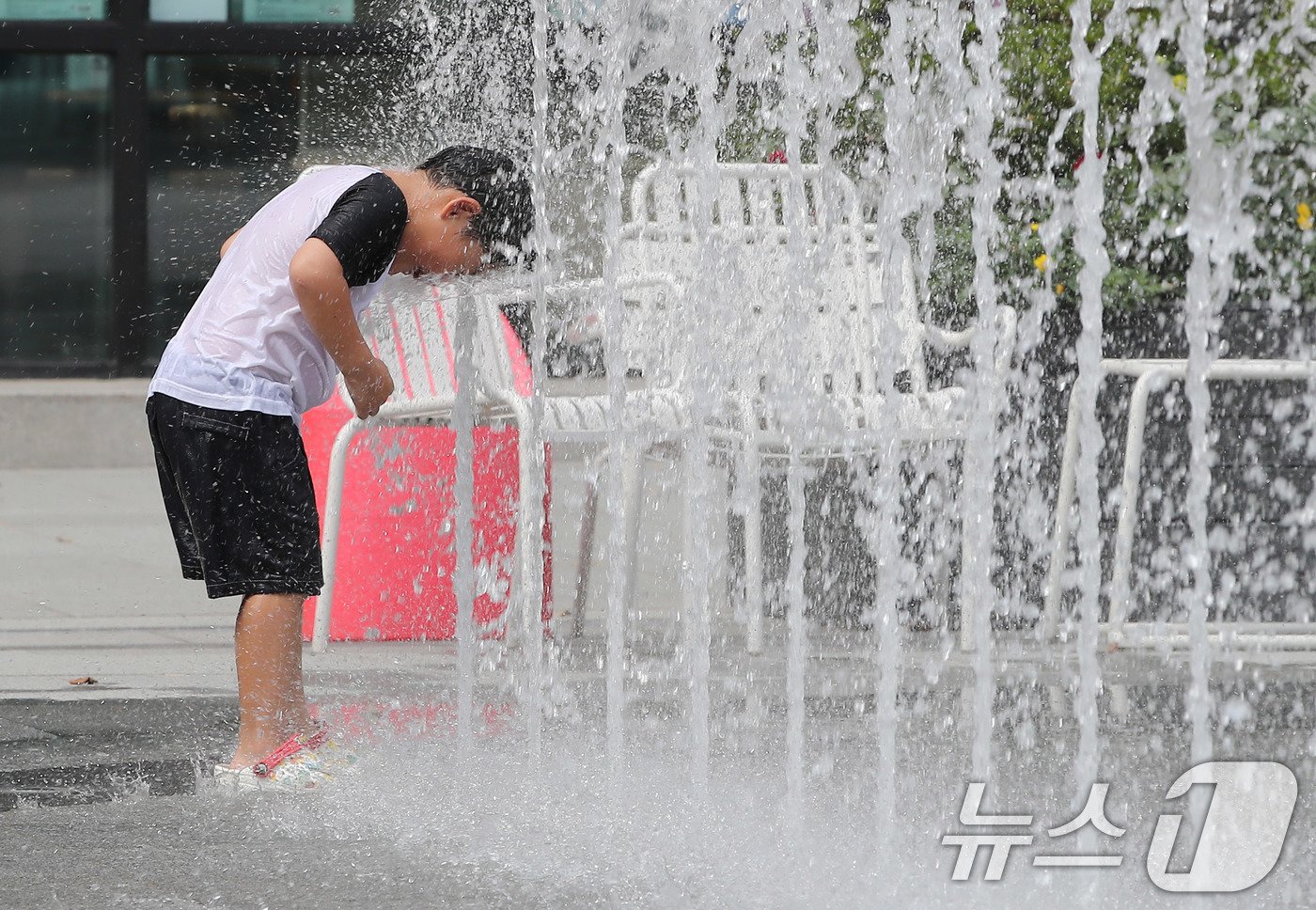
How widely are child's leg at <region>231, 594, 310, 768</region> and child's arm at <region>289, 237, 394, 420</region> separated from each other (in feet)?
1.17

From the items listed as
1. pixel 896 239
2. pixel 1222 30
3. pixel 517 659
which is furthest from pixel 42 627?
pixel 1222 30

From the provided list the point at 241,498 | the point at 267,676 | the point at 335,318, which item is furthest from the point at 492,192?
the point at 267,676

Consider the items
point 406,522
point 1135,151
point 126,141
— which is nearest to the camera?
point 406,522

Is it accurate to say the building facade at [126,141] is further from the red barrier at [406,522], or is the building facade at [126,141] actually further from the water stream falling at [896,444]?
the red barrier at [406,522]

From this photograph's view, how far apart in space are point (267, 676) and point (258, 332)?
1.82 ft

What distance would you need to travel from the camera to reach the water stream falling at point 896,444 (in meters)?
2.71

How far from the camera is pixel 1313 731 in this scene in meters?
3.36

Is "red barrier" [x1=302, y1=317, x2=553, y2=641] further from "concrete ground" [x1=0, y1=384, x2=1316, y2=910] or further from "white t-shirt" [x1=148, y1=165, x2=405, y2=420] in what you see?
"white t-shirt" [x1=148, y1=165, x2=405, y2=420]

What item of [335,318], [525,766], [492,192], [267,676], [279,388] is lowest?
[525,766]

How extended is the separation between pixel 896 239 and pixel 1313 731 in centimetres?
122

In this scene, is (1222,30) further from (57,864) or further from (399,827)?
→ (57,864)

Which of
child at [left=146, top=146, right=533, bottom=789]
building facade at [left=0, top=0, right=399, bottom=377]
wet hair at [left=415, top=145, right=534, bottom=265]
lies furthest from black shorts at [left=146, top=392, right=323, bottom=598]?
→ building facade at [left=0, top=0, right=399, bottom=377]

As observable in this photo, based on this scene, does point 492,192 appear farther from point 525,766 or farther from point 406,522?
point 406,522

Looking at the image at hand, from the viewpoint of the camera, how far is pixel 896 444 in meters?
3.30
